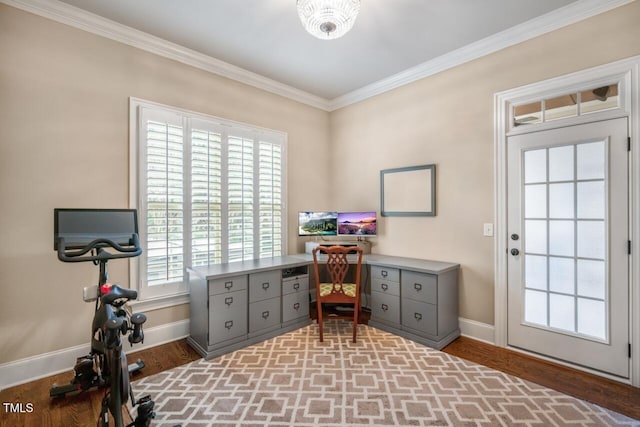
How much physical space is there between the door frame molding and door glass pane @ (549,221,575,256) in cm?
35

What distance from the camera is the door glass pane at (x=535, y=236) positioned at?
264 cm

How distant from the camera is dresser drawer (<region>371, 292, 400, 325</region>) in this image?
3158 mm

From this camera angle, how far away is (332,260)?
10.1 ft

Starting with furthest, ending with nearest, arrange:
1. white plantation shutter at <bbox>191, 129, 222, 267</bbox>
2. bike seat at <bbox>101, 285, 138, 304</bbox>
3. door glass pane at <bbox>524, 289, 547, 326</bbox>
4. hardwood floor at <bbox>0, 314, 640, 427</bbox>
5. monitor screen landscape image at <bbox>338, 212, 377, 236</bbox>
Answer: monitor screen landscape image at <bbox>338, 212, 377, 236</bbox>, white plantation shutter at <bbox>191, 129, 222, 267</bbox>, door glass pane at <bbox>524, 289, 547, 326</bbox>, hardwood floor at <bbox>0, 314, 640, 427</bbox>, bike seat at <bbox>101, 285, 138, 304</bbox>

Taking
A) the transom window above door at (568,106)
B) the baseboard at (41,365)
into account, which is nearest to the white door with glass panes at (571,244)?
the transom window above door at (568,106)

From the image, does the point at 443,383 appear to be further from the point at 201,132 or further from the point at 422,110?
the point at 201,132

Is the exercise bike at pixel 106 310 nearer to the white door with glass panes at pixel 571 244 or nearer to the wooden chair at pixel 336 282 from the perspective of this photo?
the wooden chair at pixel 336 282

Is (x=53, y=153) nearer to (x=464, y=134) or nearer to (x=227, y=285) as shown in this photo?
(x=227, y=285)

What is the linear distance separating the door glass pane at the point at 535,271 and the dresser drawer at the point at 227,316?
271 centimetres

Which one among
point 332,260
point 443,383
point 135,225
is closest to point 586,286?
point 443,383

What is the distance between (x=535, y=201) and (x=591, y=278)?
75 centimetres

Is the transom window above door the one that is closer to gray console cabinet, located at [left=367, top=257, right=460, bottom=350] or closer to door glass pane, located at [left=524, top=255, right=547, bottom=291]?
door glass pane, located at [left=524, top=255, right=547, bottom=291]

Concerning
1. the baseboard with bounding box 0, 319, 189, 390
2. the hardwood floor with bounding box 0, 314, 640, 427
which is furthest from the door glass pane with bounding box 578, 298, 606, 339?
the baseboard with bounding box 0, 319, 189, 390

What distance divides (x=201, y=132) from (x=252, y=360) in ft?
7.82
